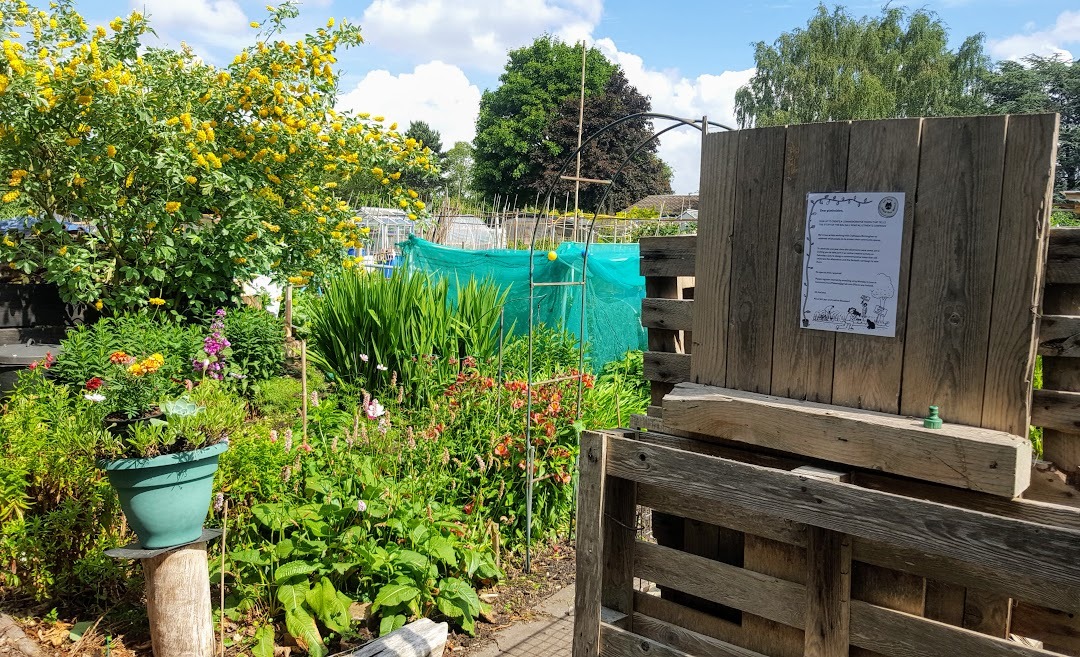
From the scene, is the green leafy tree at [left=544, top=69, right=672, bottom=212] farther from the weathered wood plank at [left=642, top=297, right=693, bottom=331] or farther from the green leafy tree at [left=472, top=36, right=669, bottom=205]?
A: the weathered wood plank at [left=642, top=297, right=693, bottom=331]

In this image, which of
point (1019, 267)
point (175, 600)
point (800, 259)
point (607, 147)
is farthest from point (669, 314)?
point (607, 147)

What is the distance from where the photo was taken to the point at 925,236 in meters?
2.00

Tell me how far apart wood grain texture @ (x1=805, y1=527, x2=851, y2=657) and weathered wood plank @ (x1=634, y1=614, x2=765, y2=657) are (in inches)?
8.1

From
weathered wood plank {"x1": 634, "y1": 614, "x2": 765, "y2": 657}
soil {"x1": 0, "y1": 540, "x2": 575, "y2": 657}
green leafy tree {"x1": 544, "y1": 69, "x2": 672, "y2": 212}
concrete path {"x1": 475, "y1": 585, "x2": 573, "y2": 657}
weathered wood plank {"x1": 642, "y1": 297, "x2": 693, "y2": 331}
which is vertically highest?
green leafy tree {"x1": 544, "y1": 69, "x2": 672, "y2": 212}

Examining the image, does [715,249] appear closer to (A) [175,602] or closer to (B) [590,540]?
(B) [590,540]

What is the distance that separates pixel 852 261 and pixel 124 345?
211 inches

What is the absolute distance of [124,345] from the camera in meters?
5.81

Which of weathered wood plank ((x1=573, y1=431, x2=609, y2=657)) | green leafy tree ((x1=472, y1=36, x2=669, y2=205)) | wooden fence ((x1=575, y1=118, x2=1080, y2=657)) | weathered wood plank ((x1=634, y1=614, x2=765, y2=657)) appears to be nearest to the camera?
wooden fence ((x1=575, y1=118, x2=1080, y2=657))

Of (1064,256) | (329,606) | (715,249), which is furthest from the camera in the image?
(329,606)

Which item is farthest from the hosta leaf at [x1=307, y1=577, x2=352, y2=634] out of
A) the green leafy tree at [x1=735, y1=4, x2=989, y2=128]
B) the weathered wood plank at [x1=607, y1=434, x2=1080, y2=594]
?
the green leafy tree at [x1=735, y1=4, x2=989, y2=128]

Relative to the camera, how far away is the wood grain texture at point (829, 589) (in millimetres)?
1973

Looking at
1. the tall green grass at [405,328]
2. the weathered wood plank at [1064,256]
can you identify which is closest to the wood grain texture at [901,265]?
the weathered wood plank at [1064,256]

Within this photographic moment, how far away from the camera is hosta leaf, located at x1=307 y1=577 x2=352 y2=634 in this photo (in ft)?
11.9

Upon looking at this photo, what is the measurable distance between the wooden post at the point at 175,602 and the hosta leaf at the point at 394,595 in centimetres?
76
